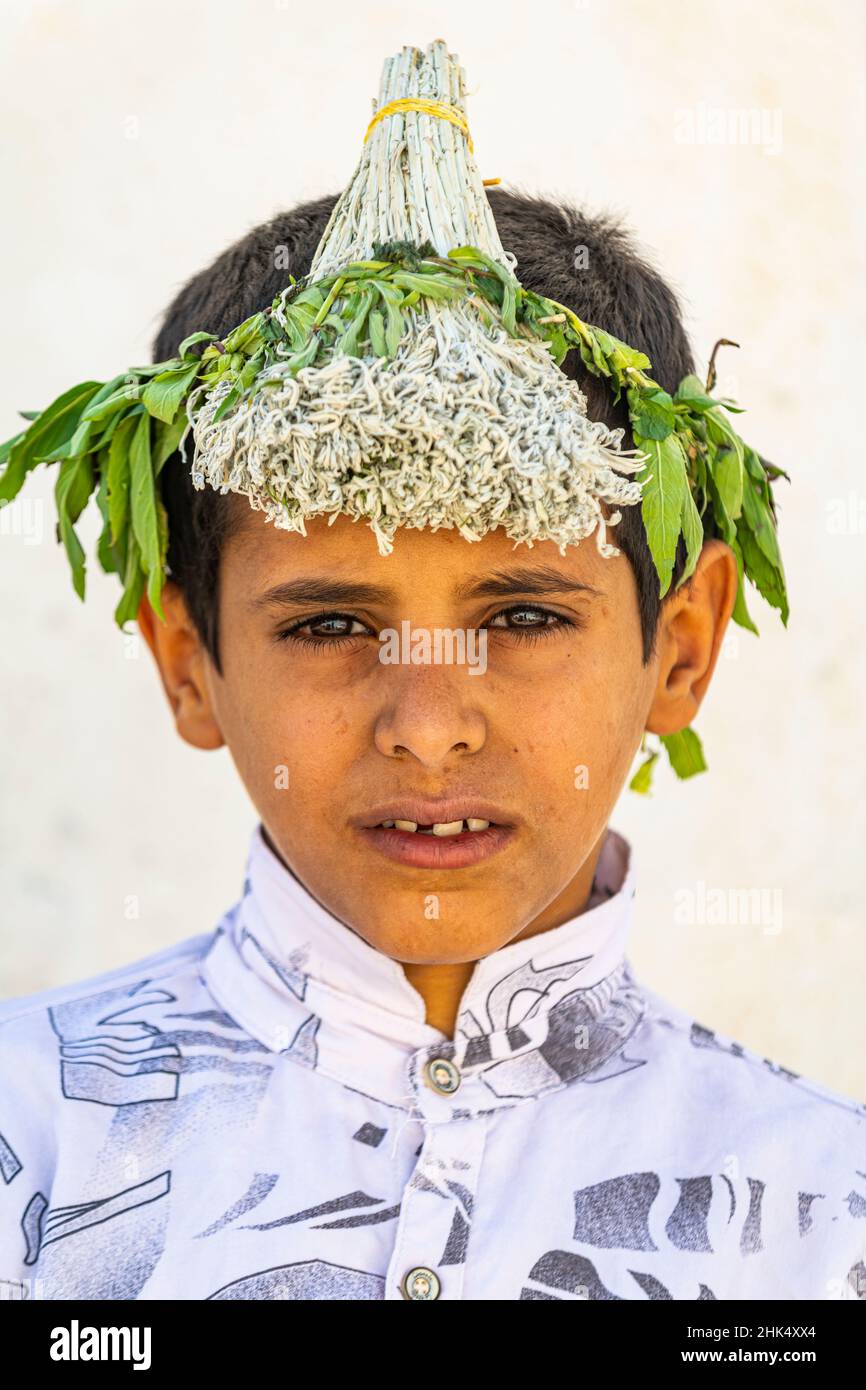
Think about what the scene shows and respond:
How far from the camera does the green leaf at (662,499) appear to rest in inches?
82.1

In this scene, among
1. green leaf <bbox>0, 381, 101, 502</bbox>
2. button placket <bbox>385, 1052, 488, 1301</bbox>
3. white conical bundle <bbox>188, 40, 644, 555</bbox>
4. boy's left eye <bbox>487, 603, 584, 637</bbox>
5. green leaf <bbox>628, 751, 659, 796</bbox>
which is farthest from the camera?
green leaf <bbox>628, 751, 659, 796</bbox>

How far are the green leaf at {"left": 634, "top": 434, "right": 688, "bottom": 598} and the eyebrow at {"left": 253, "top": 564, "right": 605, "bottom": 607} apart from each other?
0.11 meters

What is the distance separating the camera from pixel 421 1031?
2.16m

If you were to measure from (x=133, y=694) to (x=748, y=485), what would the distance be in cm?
200

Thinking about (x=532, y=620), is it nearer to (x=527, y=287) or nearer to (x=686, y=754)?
(x=527, y=287)

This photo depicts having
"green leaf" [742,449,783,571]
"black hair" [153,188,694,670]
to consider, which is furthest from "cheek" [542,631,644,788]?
"green leaf" [742,449,783,571]

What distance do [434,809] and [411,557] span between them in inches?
11.9

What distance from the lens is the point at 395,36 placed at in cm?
386

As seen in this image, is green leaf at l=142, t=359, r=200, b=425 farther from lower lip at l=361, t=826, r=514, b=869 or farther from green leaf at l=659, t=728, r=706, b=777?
green leaf at l=659, t=728, r=706, b=777

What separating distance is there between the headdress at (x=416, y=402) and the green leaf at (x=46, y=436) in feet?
0.22

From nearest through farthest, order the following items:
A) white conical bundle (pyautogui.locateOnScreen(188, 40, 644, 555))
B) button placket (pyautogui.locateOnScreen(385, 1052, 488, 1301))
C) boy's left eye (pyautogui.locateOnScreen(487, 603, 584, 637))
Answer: white conical bundle (pyautogui.locateOnScreen(188, 40, 644, 555)) < button placket (pyautogui.locateOnScreen(385, 1052, 488, 1301)) < boy's left eye (pyautogui.locateOnScreen(487, 603, 584, 637))

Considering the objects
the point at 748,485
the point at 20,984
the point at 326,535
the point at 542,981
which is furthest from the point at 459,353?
the point at 20,984

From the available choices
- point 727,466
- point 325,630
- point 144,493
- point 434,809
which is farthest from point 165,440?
point 727,466

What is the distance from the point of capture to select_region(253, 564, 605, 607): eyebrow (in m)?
2.04
